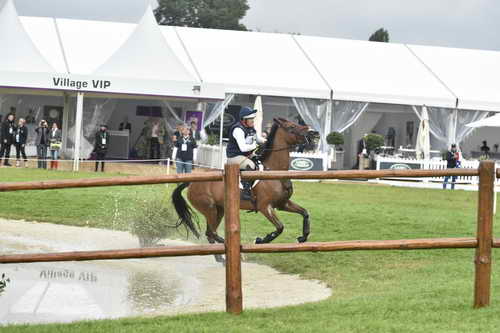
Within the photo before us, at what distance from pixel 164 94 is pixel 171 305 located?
64.4 ft

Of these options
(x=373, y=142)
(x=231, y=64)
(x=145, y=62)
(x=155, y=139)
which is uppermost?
(x=231, y=64)

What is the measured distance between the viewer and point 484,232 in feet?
24.5

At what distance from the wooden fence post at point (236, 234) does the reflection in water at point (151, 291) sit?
1.94 meters

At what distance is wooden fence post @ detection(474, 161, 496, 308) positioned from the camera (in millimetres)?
7398

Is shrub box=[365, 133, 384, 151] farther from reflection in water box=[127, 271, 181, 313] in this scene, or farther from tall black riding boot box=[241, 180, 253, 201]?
reflection in water box=[127, 271, 181, 313]

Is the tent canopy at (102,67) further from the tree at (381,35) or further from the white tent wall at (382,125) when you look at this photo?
the tree at (381,35)

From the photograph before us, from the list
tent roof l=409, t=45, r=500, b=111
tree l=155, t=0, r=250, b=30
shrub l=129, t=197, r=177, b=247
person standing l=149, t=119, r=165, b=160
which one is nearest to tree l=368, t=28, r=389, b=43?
tree l=155, t=0, r=250, b=30

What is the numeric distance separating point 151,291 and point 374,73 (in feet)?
86.7

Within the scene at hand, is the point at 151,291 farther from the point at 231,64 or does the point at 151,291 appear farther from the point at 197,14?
the point at 197,14

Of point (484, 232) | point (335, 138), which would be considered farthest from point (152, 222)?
point (335, 138)

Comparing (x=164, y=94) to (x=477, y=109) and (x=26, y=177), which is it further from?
(x=477, y=109)

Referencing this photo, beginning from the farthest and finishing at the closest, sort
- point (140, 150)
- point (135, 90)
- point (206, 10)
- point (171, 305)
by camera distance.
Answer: point (206, 10) → point (140, 150) → point (135, 90) → point (171, 305)

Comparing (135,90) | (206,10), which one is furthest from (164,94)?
(206,10)

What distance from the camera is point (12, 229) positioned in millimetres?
15867
